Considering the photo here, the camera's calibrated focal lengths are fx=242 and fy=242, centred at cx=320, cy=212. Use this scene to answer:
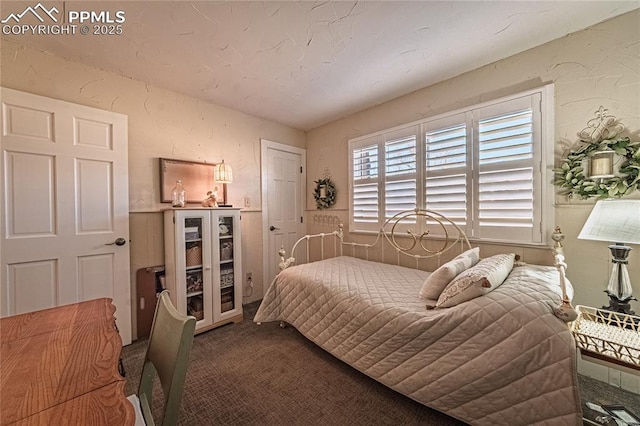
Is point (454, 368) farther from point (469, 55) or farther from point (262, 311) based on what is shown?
point (469, 55)

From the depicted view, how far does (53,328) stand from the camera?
956mm

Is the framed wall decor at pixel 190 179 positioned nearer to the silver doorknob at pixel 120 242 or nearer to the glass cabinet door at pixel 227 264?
the glass cabinet door at pixel 227 264

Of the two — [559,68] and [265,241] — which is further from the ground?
[559,68]

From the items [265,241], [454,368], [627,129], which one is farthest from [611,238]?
[265,241]

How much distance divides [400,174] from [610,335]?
1813 millimetres

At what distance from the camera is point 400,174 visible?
2.58m

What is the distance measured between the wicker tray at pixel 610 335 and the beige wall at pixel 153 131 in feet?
9.36

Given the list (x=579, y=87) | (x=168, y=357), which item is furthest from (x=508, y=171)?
(x=168, y=357)

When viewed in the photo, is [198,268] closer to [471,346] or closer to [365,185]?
[365,185]

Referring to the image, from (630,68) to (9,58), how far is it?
412cm

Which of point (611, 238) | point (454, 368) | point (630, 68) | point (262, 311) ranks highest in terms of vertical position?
point (630, 68)

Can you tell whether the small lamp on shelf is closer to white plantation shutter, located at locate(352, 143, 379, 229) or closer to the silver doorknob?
the silver doorknob

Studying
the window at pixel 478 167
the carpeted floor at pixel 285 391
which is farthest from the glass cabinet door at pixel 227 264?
the window at pixel 478 167

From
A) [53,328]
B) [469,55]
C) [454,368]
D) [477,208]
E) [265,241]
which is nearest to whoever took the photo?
[53,328]
